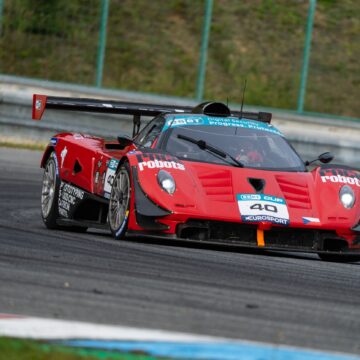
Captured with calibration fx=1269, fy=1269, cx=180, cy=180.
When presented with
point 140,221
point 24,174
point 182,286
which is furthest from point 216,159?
point 24,174

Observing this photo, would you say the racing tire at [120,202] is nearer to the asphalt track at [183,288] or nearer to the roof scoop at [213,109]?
the asphalt track at [183,288]

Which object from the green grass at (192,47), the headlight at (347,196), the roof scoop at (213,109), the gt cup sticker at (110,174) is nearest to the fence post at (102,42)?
the green grass at (192,47)

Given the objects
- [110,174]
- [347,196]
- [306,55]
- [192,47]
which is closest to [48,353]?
[347,196]

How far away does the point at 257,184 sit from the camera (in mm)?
Answer: 9984

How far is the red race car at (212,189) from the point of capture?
9664 mm

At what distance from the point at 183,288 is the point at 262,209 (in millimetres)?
2540

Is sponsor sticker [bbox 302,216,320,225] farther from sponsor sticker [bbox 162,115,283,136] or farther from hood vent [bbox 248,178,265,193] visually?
sponsor sticker [bbox 162,115,283,136]

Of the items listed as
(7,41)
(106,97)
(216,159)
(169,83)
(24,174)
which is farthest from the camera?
(169,83)

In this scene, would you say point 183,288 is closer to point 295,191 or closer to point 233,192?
point 233,192

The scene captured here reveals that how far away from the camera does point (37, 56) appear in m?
20.0

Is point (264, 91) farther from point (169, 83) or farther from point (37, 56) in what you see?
point (37, 56)

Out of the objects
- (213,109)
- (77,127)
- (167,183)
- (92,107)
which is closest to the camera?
(167,183)

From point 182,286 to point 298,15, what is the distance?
1411cm

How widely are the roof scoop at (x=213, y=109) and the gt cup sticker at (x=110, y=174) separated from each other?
3.57ft
